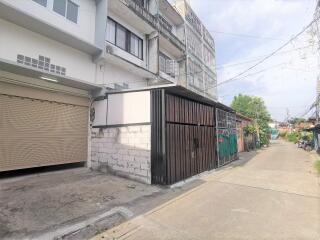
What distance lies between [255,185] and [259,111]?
4482cm

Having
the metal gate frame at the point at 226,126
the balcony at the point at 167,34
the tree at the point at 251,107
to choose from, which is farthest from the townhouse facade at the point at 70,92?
the tree at the point at 251,107

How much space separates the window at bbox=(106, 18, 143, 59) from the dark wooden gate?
6.34 metres

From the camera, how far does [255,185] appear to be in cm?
959

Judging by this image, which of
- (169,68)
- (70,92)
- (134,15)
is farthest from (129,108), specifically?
(169,68)

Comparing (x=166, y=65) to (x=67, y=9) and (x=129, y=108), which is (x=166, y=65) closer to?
(x=67, y=9)

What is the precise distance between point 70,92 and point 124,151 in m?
3.67

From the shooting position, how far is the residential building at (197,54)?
24406 mm

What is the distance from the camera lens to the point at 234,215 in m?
6.06

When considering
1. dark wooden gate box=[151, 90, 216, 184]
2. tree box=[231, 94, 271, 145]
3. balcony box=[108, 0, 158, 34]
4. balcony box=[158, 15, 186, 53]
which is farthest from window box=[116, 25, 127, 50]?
tree box=[231, 94, 271, 145]

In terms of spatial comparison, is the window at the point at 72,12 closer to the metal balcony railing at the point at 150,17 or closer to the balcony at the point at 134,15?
the balcony at the point at 134,15

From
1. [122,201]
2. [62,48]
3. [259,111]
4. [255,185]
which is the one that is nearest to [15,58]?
[62,48]

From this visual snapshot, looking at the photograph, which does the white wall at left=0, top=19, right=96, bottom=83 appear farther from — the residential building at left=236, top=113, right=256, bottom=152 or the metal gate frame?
the residential building at left=236, top=113, right=256, bottom=152

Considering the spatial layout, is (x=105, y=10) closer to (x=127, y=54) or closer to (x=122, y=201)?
(x=127, y=54)

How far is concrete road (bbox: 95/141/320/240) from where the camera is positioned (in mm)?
4957
